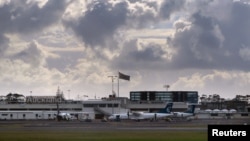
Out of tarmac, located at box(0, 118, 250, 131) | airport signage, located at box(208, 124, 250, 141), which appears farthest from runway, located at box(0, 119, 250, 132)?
airport signage, located at box(208, 124, 250, 141)

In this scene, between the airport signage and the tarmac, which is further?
the tarmac

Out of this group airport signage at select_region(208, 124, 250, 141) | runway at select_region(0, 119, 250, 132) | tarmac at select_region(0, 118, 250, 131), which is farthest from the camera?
tarmac at select_region(0, 118, 250, 131)

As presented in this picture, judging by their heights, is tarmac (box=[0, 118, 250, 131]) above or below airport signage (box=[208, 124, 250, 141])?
below

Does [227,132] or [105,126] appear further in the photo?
[105,126]

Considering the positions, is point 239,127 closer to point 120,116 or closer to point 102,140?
point 102,140

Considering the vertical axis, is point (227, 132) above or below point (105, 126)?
above

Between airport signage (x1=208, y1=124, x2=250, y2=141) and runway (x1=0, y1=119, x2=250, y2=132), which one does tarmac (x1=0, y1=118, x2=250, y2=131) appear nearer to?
runway (x1=0, y1=119, x2=250, y2=132)

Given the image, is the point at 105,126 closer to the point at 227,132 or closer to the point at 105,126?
the point at 105,126

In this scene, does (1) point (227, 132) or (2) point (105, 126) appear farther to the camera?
(2) point (105, 126)

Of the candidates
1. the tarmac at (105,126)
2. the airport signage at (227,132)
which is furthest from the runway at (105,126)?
the airport signage at (227,132)

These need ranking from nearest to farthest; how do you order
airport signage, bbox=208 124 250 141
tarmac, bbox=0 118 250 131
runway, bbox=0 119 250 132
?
airport signage, bbox=208 124 250 141, runway, bbox=0 119 250 132, tarmac, bbox=0 118 250 131

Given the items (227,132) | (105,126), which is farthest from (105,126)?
(227,132)

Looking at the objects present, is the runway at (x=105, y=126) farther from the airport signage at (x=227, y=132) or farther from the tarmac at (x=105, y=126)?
the airport signage at (x=227, y=132)

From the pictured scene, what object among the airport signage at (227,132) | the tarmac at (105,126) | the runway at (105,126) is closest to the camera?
the airport signage at (227,132)
